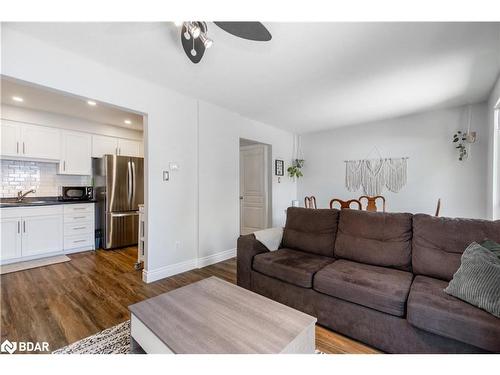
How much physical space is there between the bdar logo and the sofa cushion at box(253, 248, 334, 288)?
6.27 feet

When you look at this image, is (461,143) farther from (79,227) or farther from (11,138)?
(11,138)

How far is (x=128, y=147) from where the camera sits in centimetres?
497

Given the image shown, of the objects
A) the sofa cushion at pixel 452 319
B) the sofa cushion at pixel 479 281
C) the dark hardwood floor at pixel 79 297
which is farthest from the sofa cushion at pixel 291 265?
the sofa cushion at pixel 479 281

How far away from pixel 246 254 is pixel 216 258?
4.14 feet

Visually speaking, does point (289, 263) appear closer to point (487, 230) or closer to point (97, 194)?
point (487, 230)

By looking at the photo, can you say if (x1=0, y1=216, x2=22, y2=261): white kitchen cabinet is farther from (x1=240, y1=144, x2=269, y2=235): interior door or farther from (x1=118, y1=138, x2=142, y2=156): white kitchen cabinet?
(x1=240, y1=144, x2=269, y2=235): interior door

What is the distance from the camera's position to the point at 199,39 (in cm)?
158

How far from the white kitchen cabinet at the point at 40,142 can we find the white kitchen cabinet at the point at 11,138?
0.06 m

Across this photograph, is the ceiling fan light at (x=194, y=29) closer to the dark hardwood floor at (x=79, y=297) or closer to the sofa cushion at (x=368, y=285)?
the sofa cushion at (x=368, y=285)

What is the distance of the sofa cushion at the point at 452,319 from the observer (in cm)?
124

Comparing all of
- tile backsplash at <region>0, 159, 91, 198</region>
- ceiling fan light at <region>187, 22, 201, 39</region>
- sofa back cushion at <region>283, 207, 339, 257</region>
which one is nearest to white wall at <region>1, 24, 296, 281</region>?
sofa back cushion at <region>283, 207, 339, 257</region>
